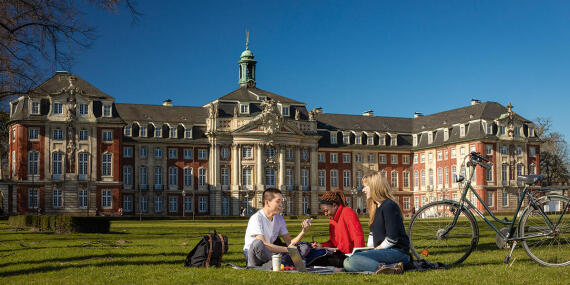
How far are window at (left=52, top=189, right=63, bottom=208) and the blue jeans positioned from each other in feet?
173

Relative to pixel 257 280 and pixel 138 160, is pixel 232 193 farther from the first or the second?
pixel 257 280

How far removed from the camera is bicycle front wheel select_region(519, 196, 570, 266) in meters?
10.4

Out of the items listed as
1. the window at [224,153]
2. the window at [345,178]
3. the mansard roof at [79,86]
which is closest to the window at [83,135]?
the mansard roof at [79,86]

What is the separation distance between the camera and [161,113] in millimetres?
70438

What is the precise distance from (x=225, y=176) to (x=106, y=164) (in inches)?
504

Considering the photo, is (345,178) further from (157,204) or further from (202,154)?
(157,204)

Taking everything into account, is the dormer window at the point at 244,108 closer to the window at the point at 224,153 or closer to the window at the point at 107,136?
the window at the point at 224,153

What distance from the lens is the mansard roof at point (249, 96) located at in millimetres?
70625

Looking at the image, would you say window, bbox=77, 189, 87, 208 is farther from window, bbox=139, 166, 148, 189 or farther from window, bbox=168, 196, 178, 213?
window, bbox=168, 196, 178, 213

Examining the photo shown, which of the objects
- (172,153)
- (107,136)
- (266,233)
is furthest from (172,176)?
(266,233)

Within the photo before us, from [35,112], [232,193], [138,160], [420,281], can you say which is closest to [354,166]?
[232,193]

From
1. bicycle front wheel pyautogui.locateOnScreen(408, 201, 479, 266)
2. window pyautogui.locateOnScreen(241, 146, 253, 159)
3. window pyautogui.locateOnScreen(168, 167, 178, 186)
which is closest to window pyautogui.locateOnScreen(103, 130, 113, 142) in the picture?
window pyautogui.locateOnScreen(168, 167, 178, 186)

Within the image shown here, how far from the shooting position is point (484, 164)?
11.5m

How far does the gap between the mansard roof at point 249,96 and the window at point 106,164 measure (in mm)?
14078
